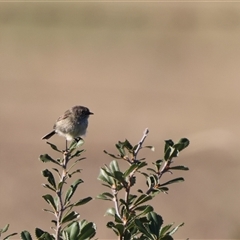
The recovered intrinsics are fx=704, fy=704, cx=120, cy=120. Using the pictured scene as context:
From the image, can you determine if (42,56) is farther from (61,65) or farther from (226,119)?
(226,119)

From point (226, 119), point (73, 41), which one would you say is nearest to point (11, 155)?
point (226, 119)

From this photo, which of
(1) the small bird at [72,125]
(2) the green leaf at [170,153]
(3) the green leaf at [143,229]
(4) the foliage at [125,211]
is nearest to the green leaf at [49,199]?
(4) the foliage at [125,211]

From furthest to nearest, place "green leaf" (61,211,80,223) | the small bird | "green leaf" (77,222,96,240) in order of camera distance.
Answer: the small bird → "green leaf" (61,211,80,223) → "green leaf" (77,222,96,240)

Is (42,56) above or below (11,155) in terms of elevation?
above

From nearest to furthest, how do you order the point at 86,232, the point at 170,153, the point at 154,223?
the point at 86,232
the point at 154,223
the point at 170,153

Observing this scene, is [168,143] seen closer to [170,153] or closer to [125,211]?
[170,153]

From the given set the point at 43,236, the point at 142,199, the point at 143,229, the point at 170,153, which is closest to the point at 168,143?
the point at 170,153

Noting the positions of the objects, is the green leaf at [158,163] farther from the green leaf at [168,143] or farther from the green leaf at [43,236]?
the green leaf at [43,236]

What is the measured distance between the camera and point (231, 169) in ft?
50.4

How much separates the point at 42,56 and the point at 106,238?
2275 centimetres

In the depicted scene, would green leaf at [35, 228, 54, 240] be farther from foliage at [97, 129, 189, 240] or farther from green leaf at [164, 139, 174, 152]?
green leaf at [164, 139, 174, 152]

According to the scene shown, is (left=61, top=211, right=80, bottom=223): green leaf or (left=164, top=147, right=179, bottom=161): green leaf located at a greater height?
(left=164, top=147, right=179, bottom=161): green leaf

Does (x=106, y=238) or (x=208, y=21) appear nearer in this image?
(x=106, y=238)

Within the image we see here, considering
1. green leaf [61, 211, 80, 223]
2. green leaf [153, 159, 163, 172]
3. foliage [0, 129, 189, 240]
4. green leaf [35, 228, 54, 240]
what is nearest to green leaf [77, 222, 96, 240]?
foliage [0, 129, 189, 240]
